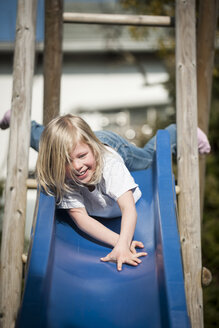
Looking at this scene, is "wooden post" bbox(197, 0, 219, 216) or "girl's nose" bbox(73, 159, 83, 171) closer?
"girl's nose" bbox(73, 159, 83, 171)

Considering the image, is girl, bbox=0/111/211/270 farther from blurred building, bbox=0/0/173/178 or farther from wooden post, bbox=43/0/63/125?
blurred building, bbox=0/0/173/178

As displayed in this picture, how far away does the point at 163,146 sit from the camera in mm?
2221

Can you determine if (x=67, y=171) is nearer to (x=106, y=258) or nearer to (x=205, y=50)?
(x=106, y=258)

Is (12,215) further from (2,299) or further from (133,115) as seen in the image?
(133,115)

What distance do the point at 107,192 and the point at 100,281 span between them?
51 centimetres

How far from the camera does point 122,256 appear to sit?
70.2 inches

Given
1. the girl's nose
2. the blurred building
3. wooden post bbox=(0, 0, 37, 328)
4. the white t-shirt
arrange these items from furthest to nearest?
the blurred building → wooden post bbox=(0, 0, 37, 328) → the white t-shirt → the girl's nose

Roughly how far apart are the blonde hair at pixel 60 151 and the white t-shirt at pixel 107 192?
52 mm

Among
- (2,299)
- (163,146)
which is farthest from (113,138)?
(2,299)

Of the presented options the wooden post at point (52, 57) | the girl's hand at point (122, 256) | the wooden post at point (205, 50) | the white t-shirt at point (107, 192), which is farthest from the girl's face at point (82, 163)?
the wooden post at point (205, 50)

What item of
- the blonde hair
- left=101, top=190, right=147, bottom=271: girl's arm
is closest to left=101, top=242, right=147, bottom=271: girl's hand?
left=101, top=190, right=147, bottom=271: girl's arm

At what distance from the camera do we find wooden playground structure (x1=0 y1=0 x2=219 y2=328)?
2.13m

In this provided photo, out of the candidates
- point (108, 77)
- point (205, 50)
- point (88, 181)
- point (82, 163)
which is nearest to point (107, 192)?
point (88, 181)

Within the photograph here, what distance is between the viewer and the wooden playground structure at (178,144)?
84.0 inches
